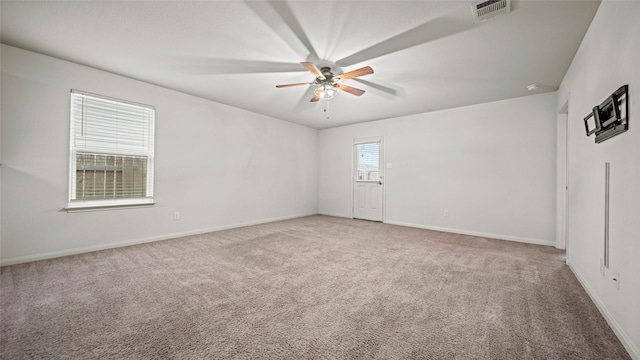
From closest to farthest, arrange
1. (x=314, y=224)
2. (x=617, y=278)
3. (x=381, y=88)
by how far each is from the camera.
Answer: (x=617, y=278), (x=381, y=88), (x=314, y=224)

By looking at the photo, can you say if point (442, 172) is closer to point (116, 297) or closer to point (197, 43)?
point (197, 43)

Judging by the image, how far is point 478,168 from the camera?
4637mm

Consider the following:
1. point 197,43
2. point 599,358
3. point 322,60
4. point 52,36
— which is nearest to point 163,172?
point 52,36

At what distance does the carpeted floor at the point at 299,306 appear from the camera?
1.51m

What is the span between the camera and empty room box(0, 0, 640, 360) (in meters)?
1.65

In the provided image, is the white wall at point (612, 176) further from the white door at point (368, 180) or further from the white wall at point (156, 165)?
the white wall at point (156, 165)

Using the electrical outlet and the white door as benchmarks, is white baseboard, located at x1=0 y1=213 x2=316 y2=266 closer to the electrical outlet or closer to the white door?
the white door

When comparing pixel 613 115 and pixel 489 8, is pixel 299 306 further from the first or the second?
pixel 489 8

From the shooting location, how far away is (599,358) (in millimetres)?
1450

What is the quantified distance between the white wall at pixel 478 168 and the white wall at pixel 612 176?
→ 4.71ft

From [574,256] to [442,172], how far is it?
8.36ft

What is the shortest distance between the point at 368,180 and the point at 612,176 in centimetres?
452

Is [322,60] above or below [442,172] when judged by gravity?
above

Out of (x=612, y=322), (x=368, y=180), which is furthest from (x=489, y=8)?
(x=368, y=180)
